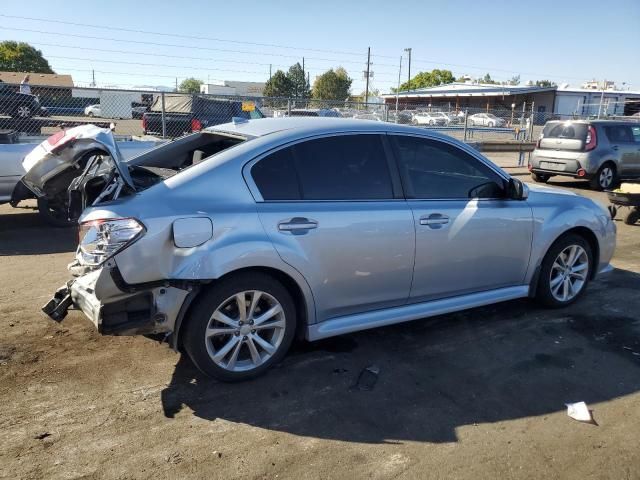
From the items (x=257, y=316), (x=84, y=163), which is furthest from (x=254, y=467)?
(x=84, y=163)

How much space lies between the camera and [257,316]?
3.56 m

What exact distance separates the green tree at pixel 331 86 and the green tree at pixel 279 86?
38.8 feet

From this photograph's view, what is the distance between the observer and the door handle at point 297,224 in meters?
3.48

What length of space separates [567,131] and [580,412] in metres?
11.6

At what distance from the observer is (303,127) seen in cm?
386

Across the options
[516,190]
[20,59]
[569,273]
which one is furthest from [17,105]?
[20,59]

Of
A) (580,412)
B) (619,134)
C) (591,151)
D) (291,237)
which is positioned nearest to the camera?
(580,412)

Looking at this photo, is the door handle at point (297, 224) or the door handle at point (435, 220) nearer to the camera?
the door handle at point (297, 224)

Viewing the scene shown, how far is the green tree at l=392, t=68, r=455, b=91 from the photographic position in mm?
109188

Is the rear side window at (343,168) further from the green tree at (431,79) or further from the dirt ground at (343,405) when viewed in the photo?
the green tree at (431,79)

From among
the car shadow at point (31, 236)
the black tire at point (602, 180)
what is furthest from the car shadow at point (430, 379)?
the black tire at point (602, 180)

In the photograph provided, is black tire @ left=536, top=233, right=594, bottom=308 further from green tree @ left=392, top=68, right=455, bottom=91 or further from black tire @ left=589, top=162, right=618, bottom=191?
green tree @ left=392, top=68, right=455, bottom=91

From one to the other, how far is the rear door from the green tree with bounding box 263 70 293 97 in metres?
70.9

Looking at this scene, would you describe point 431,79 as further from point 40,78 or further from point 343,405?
point 343,405
